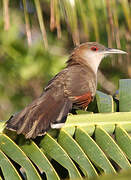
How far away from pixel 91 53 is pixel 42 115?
258 cm

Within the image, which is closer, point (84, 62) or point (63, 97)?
point (63, 97)

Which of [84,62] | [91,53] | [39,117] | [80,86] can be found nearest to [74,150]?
[39,117]

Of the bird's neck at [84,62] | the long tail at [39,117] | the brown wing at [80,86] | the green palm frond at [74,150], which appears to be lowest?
the green palm frond at [74,150]

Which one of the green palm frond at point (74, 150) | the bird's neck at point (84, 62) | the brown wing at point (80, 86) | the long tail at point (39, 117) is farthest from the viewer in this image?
the bird's neck at point (84, 62)

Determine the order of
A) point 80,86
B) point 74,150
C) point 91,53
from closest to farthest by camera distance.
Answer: point 74,150 < point 80,86 < point 91,53

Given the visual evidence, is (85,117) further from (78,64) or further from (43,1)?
(43,1)

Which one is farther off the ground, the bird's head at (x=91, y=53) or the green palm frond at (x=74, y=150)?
the bird's head at (x=91, y=53)

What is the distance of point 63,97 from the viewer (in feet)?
12.5

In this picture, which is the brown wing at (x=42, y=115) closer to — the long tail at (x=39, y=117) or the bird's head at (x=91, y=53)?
the long tail at (x=39, y=117)

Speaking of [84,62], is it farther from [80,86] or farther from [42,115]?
[42,115]

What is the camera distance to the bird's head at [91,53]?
17.6 ft

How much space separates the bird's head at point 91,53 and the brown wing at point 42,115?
4.95 feet

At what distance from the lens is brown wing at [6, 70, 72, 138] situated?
273 centimetres

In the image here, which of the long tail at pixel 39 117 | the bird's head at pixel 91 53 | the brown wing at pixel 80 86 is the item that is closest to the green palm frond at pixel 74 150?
the long tail at pixel 39 117
